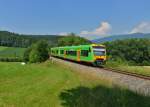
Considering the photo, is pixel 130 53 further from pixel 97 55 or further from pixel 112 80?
pixel 112 80

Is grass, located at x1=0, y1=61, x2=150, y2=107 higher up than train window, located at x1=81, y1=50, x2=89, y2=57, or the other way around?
train window, located at x1=81, y1=50, x2=89, y2=57

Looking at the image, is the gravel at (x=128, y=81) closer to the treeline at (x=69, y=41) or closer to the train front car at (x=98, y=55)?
the train front car at (x=98, y=55)

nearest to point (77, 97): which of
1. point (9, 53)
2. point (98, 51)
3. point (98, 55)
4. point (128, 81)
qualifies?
point (128, 81)

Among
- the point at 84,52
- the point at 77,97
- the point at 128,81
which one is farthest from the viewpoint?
the point at 84,52

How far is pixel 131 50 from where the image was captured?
4946 inches

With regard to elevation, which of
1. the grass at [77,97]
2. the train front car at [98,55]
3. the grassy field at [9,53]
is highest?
the train front car at [98,55]

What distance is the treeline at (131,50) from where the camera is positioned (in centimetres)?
11806

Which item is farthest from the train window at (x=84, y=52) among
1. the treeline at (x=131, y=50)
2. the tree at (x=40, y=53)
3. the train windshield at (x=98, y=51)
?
the treeline at (x=131, y=50)

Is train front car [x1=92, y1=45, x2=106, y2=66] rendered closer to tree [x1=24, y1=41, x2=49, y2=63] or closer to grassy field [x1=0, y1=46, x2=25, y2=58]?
tree [x1=24, y1=41, x2=49, y2=63]

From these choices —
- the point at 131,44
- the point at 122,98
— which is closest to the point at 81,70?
the point at 122,98

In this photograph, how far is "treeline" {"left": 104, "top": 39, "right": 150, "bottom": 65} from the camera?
118 meters

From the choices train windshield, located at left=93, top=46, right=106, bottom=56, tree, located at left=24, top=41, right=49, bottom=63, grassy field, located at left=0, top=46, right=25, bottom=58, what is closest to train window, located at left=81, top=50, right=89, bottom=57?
train windshield, located at left=93, top=46, right=106, bottom=56

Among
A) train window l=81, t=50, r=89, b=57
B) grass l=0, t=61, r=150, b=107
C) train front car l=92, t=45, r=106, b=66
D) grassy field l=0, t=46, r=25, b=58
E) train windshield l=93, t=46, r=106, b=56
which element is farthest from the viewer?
grassy field l=0, t=46, r=25, b=58

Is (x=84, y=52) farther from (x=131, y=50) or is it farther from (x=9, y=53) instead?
(x=9, y=53)
